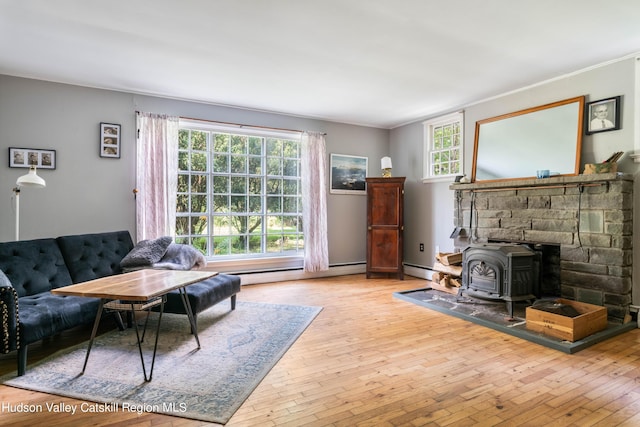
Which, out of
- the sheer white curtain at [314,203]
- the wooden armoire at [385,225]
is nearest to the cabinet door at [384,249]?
the wooden armoire at [385,225]

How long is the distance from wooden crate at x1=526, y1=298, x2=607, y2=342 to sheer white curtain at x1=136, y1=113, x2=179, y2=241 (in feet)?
13.3

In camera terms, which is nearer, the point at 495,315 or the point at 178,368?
the point at 178,368

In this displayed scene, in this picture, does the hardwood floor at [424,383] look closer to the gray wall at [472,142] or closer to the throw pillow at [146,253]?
the throw pillow at [146,253]

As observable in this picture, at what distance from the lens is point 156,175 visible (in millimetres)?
4148

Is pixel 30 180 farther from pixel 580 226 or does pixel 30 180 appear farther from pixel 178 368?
pixel 580 226

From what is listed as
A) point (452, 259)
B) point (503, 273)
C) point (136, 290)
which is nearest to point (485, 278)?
point (503, 273)

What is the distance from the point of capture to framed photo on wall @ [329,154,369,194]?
5.52 meters

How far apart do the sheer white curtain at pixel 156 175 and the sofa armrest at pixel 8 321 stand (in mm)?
1896

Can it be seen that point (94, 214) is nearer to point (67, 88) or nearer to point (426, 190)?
point (67, 88)

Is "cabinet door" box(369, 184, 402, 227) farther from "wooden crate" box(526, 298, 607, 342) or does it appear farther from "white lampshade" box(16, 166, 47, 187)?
"white lampshade" box(16, 166, 47, 187)

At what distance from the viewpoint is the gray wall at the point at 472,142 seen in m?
3.15

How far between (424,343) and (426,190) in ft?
9.88

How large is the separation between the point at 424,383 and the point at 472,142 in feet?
11.3

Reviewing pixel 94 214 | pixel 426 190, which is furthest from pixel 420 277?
pixel 94 214
